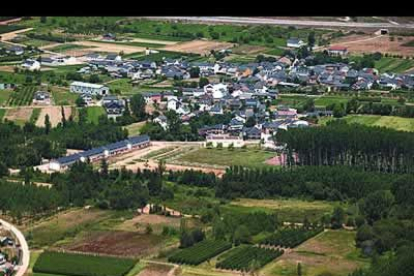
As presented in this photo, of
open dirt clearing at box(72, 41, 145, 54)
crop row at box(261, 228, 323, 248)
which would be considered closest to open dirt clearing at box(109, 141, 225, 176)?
crop row at box(261, 228, 323, 248)

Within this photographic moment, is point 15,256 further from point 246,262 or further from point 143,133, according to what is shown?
point 143,133

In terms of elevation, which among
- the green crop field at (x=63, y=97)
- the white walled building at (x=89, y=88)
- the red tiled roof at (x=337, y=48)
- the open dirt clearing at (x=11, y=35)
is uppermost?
the open dirt clearing at (x=11, y=35)

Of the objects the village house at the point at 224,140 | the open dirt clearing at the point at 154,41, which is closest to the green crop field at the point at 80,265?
the village house at the point at 224,140

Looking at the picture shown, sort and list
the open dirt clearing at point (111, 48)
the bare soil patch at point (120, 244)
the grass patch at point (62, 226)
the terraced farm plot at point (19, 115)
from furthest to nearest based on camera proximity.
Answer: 1. the open dirt clearing at point (111, 48)
2. the terraced farm plot at point (19, 115)
3. the grass patch at point (62, 226)
4. the bare soil patch at point (120, 244)

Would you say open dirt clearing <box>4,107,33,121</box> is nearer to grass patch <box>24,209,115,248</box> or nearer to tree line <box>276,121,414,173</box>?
grass patch <box>24,209,115,248</box>

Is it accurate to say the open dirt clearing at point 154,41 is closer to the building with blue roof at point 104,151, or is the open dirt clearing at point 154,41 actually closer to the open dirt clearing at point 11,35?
the open dirt clearing at point 11,35

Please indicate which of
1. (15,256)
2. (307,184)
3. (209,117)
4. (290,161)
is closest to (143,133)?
(209,117)
